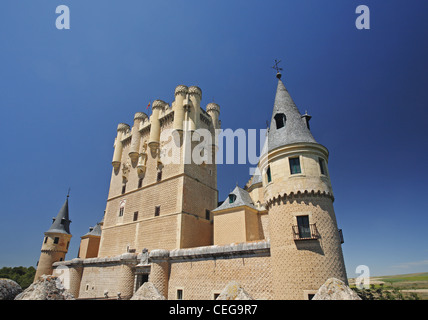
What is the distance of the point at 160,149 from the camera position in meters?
29.6

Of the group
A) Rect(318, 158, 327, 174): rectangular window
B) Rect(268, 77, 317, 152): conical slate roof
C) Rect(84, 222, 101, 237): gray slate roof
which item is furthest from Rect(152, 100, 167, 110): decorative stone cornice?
Rect(318, 158, 327, 174): rectangular window

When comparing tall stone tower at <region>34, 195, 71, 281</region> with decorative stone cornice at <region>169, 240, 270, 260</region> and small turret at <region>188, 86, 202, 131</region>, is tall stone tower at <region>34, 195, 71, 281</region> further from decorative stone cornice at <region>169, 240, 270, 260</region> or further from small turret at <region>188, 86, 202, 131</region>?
small turret at <region>188, 86, 202, 131</region>

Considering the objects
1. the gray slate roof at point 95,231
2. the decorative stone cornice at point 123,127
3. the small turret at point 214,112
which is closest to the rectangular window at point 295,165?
the small turret at point 214,112

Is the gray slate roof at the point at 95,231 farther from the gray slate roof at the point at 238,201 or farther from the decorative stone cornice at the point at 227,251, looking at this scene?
the decorative stone cornice at the point at 227,251

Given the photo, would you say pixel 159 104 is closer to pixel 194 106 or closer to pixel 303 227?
pixel 194 106

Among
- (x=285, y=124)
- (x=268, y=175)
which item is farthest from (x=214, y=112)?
(x=268, y=175)

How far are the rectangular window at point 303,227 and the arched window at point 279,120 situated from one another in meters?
6.54

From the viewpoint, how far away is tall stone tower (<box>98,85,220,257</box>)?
24953 mm

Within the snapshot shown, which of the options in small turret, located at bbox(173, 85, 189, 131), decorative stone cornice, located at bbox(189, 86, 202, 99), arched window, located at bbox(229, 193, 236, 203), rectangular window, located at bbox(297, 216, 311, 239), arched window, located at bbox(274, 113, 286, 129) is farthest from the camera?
decorative stone cornice, located at bbox(189, 86, 202, 99)

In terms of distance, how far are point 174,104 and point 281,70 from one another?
51.8ft

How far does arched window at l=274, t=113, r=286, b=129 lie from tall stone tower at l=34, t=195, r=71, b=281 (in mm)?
40778

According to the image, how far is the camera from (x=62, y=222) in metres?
40.4
